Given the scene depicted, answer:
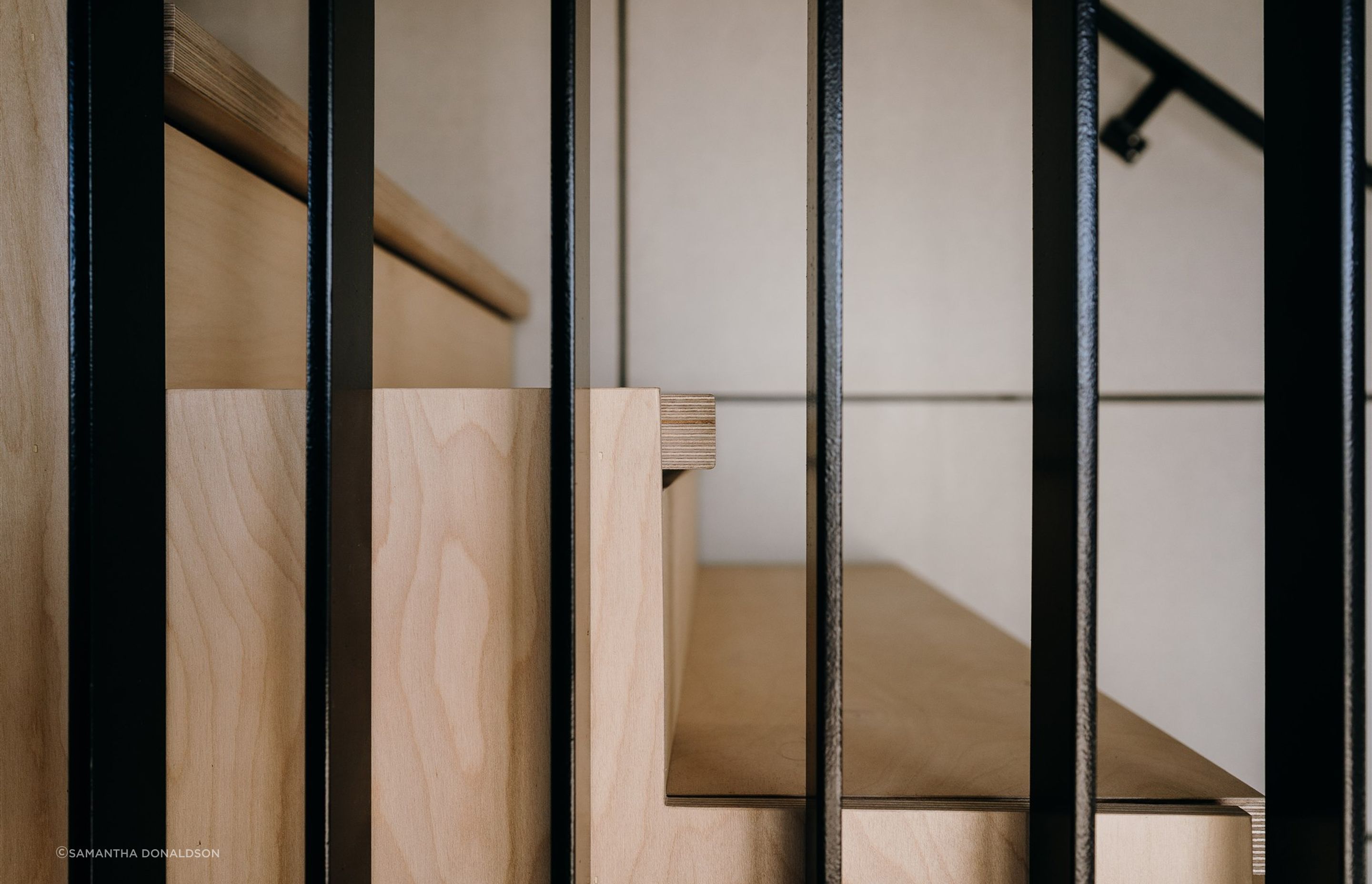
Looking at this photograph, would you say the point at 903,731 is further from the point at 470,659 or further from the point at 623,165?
the point at 623,165

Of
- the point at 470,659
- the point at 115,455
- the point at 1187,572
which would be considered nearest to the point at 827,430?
the point at 470,659

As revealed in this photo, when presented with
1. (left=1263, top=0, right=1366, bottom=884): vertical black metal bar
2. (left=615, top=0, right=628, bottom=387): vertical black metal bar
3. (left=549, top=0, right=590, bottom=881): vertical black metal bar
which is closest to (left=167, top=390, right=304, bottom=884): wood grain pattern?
(left=549, top=0, right=590, bottom=881): vertical black metal bar

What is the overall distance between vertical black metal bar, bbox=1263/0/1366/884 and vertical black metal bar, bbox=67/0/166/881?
46 centimetres

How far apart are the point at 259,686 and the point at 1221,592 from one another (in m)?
1.12

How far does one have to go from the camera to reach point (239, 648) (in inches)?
12.1

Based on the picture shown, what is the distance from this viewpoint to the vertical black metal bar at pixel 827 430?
10.4 inches

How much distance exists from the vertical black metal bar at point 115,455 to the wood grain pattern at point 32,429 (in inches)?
0.6

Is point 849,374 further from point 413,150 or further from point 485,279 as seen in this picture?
point 413,150

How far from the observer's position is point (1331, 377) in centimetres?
26

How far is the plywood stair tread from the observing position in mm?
Answer: 323

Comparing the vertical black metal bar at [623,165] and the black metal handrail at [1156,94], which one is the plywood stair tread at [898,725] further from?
the black metal handrail at [1156,94]

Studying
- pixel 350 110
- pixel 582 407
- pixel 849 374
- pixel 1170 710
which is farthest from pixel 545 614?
pixel 1170 710

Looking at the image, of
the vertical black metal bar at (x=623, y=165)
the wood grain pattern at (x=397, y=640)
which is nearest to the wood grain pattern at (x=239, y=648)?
the wood grain pattern at (x=397, y=640)

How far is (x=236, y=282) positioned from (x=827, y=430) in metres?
0.38
